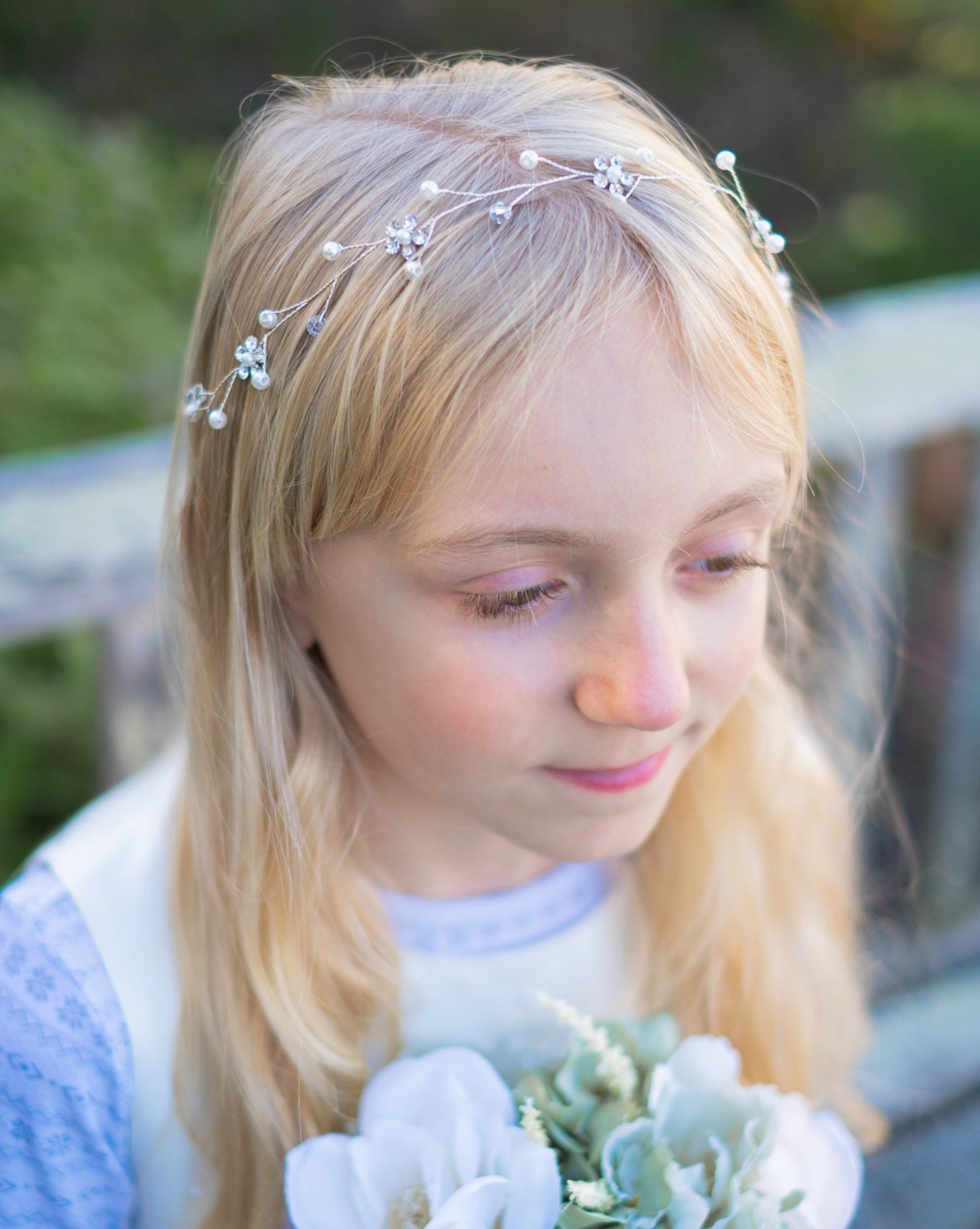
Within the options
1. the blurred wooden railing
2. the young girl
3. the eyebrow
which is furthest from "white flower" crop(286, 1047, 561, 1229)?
the blurred wooden railing

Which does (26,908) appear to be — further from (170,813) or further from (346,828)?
(346,828)

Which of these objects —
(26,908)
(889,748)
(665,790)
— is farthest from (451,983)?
(889,748)

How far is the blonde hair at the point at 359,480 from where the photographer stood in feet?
3.34

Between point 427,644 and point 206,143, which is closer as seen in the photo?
point 427,644

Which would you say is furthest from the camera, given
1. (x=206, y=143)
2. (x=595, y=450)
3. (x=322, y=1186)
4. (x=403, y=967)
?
(x=206, y=143)

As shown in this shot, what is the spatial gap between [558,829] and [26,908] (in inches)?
24.2

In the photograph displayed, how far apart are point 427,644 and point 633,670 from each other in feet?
0.63

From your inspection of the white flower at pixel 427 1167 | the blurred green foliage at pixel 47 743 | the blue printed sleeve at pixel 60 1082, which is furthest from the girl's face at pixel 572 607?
the blurred green foliage at pixel 47 743

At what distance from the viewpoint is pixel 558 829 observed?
1199mm

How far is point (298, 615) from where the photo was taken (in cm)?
122

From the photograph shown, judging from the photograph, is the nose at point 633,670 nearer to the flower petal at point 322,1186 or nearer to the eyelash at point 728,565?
the eyelash at point 728,565

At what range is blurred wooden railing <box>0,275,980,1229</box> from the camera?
1678mm

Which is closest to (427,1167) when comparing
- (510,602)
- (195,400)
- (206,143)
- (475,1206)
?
(475,1206)

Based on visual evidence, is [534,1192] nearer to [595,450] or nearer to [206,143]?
[595,450]
